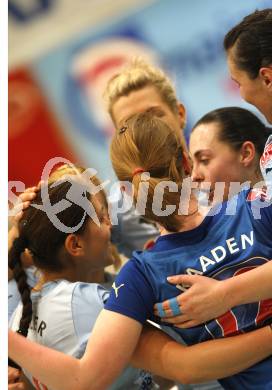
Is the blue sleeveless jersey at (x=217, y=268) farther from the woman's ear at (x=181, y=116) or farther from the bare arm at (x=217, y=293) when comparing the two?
the woman's ear at (x=181, y=116)

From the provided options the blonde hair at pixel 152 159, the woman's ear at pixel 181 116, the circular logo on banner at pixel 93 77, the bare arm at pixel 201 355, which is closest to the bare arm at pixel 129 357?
the bare arm at pixel 201 355

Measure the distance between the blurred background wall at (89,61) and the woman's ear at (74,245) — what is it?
96 centimetres

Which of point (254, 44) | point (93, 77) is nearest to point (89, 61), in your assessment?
point (93, 77)

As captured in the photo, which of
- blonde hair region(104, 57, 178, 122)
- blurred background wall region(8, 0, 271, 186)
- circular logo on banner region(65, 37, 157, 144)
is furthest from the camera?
circular logo on banner region(65, 37, 157, 144)

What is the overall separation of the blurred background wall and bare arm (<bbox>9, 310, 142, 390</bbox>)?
1.29m

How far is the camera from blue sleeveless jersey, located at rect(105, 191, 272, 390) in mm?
1194

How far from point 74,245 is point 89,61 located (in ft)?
5.32

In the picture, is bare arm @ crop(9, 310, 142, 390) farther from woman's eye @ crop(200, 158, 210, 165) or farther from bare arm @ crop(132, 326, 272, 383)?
woman's eye @ crop(200, 158, 210, 165)

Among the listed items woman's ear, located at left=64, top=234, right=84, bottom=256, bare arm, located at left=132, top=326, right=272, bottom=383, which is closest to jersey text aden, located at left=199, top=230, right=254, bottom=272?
bare arm, located at left=132, top=326, right=272, bottom=383

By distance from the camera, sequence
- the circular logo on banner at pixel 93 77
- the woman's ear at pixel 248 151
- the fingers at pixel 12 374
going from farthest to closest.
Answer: the circular logo on banner at pixel 93 77 < the woman's ear at pixel 248 151 < the fingers at pixel 12 374

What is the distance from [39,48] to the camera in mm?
3123

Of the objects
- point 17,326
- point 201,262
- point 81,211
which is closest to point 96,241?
point 81,211

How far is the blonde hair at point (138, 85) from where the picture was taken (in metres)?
1.92

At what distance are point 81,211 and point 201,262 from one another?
0.37 m
